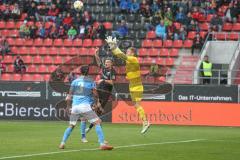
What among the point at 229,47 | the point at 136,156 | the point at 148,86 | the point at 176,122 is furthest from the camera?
the point at 229,47

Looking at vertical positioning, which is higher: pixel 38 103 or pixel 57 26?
pixel 57 26

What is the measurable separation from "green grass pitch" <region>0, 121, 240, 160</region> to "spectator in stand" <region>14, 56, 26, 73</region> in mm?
14423

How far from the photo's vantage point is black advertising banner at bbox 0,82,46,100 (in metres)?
35.9

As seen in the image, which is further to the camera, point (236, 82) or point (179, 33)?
point (179, 33)

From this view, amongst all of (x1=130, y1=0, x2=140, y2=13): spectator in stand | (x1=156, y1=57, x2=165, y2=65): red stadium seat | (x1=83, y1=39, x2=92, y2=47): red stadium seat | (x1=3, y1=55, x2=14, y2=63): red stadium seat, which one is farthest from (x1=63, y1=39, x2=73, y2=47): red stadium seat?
(x1=156, y1=57, x2=165, y2=65): red stadium seat

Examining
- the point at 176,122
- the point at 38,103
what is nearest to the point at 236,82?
the point at 176,122

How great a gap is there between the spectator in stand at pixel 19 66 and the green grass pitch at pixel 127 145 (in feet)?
47.3

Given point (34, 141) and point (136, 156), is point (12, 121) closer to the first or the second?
point (34, 141)

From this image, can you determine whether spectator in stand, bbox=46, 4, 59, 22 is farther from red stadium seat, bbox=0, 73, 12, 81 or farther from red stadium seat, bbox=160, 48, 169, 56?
red stadium seat, bbox=160, 48, 169, 56

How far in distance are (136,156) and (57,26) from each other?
93.7 feet

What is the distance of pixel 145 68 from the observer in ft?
129

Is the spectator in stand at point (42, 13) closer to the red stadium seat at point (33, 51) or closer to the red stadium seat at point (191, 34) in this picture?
the red stadium seat at point (33, 51)

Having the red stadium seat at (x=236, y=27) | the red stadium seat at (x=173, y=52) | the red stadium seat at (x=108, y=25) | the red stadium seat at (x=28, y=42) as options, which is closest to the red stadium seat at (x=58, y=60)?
the red stadium seat at (x=28, y=42)

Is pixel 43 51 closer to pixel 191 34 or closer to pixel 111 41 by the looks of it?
pixel 191 34
